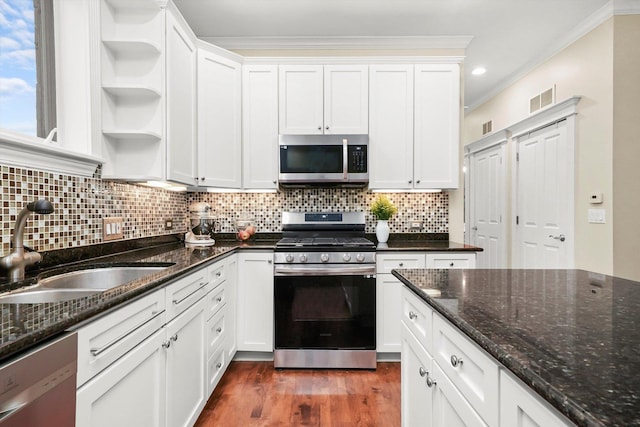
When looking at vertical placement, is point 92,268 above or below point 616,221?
below

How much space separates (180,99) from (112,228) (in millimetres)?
1019

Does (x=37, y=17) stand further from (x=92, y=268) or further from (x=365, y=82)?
(x=365, y=82)

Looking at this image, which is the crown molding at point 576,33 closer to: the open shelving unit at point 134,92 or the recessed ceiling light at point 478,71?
the recessed ceiling light at point 478,71

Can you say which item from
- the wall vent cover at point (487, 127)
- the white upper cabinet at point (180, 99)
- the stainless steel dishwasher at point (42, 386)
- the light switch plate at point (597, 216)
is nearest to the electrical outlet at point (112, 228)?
the white upper cabinet at point (180, 99)

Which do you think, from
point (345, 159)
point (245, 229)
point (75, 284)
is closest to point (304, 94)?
point (345, 159)

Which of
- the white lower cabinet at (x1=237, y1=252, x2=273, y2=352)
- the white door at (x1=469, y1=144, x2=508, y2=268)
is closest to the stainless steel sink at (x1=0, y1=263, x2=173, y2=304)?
the white lower cabinet at (x1=237, y1=252, x2=273, y2=352)

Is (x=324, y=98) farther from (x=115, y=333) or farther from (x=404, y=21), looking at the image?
(x=115, y=333)

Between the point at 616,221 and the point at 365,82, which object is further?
the point at 365,82

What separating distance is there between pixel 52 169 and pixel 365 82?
2361mm

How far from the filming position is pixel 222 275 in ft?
7.55

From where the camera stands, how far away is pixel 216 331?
219cm

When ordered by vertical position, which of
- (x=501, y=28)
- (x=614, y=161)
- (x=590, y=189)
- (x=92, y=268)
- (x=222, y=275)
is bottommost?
(x=222, y=275)

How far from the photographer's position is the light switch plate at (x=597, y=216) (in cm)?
277

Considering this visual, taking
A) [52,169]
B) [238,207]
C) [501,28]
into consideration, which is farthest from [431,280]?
[501,28]
